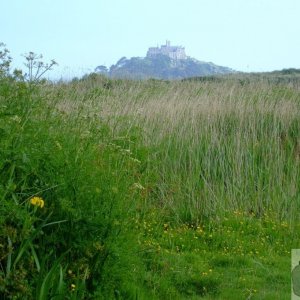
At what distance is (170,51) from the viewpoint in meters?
31.5

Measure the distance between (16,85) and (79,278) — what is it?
72.5 inches

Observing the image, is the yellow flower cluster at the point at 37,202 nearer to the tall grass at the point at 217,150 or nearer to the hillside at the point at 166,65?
the tall grass at the point at 217,150

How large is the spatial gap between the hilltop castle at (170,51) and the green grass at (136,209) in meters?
21.8

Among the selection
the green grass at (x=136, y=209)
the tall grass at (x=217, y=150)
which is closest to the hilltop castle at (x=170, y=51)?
the tall grass at (x=217, y=150)

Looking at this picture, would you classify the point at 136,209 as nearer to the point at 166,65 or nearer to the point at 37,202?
the point at 37,202

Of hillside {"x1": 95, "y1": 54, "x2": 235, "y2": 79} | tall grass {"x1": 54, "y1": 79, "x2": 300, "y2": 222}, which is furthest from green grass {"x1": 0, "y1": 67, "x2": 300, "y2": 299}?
hillside {"x1": 95, "y1": 54, "x2": 235, "y2": 79}

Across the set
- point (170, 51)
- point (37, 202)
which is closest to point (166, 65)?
point (170, 51)

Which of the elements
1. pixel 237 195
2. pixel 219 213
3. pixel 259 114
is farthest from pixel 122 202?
pixel 259 114

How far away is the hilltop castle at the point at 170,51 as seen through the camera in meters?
29.9

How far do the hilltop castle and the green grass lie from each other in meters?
Result: 21.8

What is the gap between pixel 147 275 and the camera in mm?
4660

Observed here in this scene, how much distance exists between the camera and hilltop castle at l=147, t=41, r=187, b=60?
98.2ft

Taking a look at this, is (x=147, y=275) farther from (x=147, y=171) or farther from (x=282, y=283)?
(x=147, y=171)

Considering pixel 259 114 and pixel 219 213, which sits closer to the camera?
pixel 219 213
